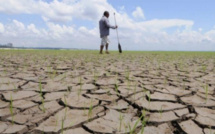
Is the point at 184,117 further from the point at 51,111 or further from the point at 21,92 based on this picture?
the point at 21,92

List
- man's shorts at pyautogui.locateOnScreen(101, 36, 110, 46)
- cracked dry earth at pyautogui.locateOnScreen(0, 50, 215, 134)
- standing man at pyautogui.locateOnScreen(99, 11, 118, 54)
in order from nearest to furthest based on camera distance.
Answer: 1. cracked dry earth at pyautogui.locateOnScreen(0, 50, 215, 134)
2. standing man at pyautogui.locateOnScreen(99, 11, 118, 54)
3. man's shorts at pyautogui.locateOnScreen(101, 36, 110, 46)

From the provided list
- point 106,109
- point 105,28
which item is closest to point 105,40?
point 105,28

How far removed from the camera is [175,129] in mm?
1116

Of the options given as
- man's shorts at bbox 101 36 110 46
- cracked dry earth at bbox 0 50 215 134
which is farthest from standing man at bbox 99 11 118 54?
cracked dry earth at bbox 0 50 215 134

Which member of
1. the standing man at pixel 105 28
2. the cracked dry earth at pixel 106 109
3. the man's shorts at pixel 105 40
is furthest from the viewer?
the man's shorts at pixel 105 40

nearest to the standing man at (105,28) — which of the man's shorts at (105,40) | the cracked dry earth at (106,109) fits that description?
the man's shorts at (105,40)

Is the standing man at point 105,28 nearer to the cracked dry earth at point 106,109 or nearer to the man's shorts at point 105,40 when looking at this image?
the man's shorts at point 105,40

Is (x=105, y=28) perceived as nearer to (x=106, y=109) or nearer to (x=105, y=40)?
(x=105, y=40)

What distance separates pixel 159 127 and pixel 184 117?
223 mm

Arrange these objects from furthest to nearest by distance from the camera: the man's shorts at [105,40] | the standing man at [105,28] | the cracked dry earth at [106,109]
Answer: the man's shorts at [105,40] → the standing man at [105,28] → the cracked dry earth at [106,109]

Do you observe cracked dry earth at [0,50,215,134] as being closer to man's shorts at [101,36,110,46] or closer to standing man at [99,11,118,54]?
standing man at [99,11,118,54]

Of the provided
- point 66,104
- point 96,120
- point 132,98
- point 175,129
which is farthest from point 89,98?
point 175,129

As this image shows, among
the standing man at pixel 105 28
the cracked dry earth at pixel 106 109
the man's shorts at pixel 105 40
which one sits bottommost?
the cracked dry earth at pixel 106 109

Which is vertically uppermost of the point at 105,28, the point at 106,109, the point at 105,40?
the point at 105,28
